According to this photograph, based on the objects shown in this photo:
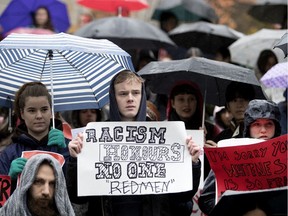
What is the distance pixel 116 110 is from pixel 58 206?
0.97 m

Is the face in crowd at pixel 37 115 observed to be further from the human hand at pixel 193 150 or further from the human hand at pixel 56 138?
the human hand at pixel 193 150

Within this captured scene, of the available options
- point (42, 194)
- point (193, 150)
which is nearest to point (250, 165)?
point (193, 150)

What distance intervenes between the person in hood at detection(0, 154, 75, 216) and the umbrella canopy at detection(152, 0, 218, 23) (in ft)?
32.5

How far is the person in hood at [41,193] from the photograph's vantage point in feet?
25.8

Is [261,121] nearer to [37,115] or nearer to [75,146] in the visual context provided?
[75,146]

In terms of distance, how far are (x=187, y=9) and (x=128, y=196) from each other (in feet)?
31.6

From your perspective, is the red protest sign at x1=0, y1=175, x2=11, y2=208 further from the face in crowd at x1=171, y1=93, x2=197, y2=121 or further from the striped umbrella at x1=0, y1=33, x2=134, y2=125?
the face in crowd at x1=171, y1=93, x2=197, y2=121

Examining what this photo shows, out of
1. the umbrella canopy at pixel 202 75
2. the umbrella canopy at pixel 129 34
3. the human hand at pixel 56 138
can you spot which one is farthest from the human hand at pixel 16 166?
the umbrella canopy at pixel 129 34

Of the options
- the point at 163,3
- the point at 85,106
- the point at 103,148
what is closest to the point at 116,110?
the point at 103,148

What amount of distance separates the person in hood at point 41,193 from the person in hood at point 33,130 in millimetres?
839

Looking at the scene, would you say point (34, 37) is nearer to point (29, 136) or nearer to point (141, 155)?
point (29, 136)

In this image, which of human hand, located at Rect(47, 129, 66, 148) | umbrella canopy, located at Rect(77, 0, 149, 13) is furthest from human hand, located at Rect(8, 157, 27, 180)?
umbrella canopy, located at Rect(77, 0, 149, 13)

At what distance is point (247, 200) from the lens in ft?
24.8

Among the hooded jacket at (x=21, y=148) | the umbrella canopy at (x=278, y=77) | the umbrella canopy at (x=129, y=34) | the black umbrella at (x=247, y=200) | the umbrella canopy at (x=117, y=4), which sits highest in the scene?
the umbrella canopy at (x=117, y=4)
